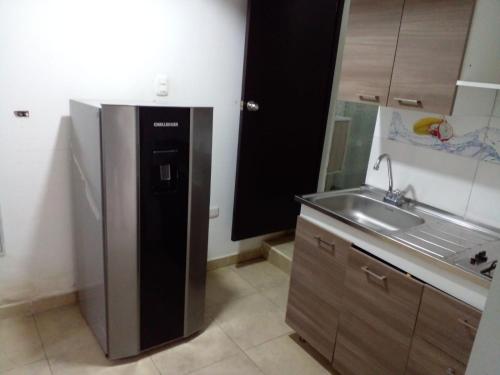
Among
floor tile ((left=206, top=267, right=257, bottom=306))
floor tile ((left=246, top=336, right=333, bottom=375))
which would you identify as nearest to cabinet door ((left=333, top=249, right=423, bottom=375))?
floor tile ((left=246, top=336, right=333, bottom=375))

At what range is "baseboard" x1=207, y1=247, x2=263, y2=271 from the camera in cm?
282

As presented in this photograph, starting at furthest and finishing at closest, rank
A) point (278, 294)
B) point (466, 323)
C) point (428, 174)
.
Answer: point (278, 294)
point (428, 174)
point (466, 323)

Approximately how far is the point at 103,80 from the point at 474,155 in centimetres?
186

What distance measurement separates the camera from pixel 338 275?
173cm

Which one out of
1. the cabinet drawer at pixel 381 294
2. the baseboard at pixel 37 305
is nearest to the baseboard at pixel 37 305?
the baseboard at pixel 37 305

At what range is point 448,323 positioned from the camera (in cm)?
132

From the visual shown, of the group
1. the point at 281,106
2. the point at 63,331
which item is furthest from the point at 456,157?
the point at 63,331

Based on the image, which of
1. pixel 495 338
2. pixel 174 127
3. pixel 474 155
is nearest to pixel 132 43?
pixel 174 127

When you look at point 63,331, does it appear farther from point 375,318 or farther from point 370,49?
point 370,49

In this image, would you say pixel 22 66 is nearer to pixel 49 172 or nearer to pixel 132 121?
pixel 49 172

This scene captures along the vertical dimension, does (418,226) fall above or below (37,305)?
above

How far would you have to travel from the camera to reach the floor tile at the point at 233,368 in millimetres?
1884

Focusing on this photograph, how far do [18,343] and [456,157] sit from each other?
7.64ft

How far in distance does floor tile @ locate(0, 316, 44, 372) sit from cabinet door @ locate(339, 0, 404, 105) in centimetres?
201
